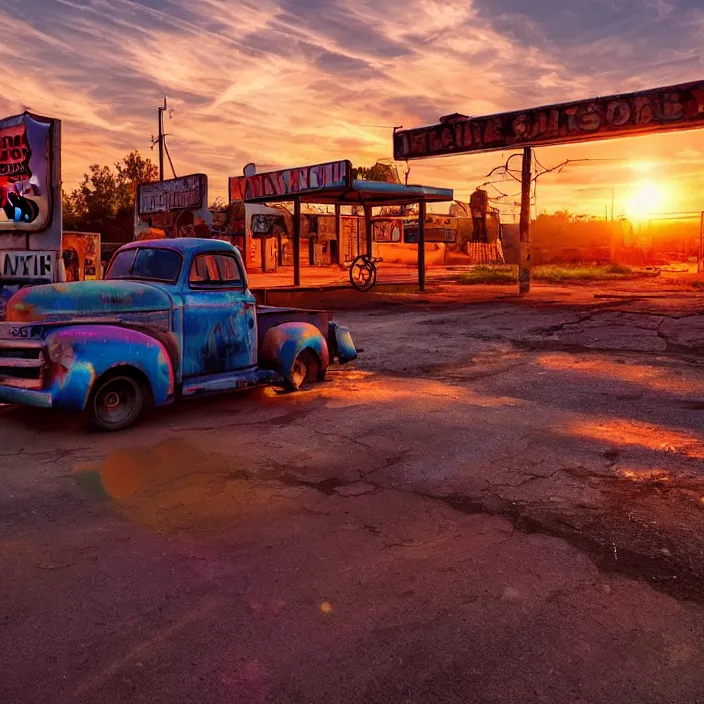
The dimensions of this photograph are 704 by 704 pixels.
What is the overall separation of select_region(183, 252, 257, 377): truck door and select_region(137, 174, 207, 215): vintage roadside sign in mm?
13724

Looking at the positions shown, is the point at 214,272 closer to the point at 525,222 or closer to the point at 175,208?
the point at 175,208

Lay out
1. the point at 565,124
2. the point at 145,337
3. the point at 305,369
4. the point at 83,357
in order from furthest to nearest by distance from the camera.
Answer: the point at 565,124 → the point at 305,369 → the point at 145,337 → the point at 83,357

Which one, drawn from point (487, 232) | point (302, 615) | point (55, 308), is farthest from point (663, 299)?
point (487, 232)

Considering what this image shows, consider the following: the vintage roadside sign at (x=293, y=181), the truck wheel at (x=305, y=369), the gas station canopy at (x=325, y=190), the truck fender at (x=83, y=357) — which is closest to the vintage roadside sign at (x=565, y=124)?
the gas station canopy at (x=325, y=190)

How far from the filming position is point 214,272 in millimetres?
7586

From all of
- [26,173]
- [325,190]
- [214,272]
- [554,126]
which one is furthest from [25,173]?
[554,126]

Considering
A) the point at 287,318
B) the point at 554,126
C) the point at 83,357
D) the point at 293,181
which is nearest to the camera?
the point at 83,357

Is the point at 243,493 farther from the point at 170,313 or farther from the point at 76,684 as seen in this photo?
the point at 170,313

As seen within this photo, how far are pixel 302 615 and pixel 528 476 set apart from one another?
8.34 feet

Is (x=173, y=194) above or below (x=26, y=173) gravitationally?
above

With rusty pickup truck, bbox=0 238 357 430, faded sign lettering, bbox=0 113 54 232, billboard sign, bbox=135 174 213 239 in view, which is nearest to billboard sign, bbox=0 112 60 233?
faded sign lettering, bbox=0 113 54 232

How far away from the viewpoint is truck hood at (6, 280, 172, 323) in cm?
659

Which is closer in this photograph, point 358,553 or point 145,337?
point 358,553

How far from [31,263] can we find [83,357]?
504 centimetres
